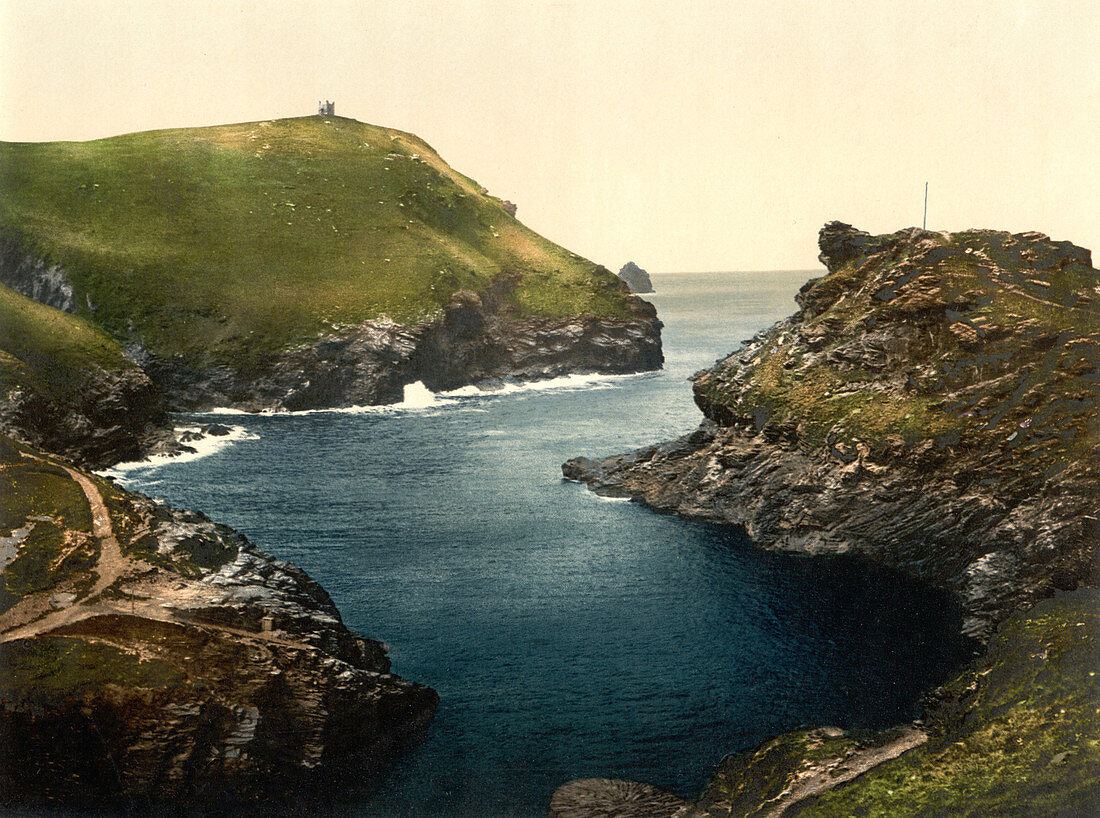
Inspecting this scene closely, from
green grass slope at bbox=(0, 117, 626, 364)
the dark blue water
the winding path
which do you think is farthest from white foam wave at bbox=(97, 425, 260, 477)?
the winding path

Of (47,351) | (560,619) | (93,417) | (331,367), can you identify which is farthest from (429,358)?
(560,619)

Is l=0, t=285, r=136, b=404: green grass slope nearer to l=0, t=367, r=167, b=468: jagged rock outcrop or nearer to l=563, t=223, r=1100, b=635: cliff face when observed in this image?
l=0, t=367, r=167, b=468: jagged rock outcrop

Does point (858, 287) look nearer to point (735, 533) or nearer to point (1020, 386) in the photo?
point (1020, 386)

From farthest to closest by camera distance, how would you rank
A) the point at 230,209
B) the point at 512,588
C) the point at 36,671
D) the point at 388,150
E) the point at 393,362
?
1. the point at 388,150
2. the point at 230,209
3. the point at 393,362
4. the point at 512,588
5. the point at 36,671

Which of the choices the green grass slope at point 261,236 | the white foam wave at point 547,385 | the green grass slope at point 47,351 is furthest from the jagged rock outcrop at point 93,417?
the white foam wave at point 547,385

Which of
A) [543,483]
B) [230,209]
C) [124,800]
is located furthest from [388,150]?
[124,800]

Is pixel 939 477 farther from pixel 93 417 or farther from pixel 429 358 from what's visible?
pixel 429 358
